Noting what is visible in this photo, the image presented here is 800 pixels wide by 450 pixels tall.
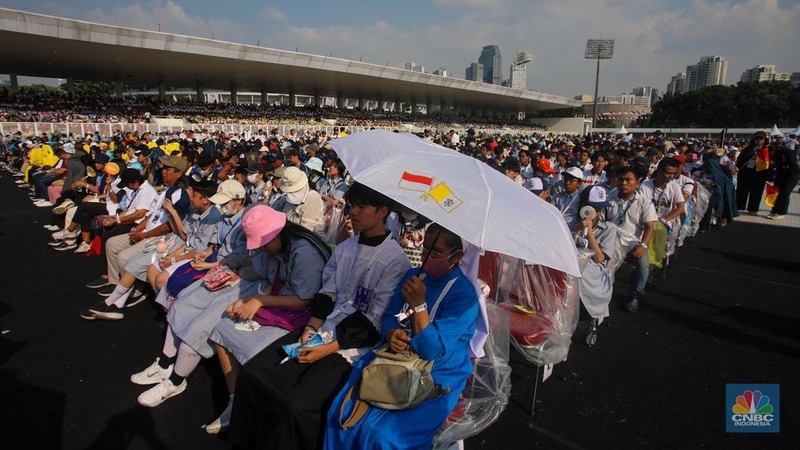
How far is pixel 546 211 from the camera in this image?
83.5 inches

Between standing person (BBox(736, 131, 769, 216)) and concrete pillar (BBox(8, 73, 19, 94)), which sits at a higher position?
concrete pillar (BBox(8, 73, 19, 94))

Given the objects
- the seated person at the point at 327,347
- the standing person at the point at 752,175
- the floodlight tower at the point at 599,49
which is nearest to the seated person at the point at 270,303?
the seated person at the point at 327,347

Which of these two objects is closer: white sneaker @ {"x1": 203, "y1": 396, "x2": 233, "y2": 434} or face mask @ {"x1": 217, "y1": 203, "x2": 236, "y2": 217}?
white sneaker @ {"x1": 203, "y1": 396, "x2": 233, "y2": 434}

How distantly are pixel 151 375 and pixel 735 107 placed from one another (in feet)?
222

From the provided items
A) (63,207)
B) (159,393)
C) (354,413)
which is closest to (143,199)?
(63,207)

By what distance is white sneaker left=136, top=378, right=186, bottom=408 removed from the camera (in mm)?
3070

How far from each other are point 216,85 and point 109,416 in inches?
1831

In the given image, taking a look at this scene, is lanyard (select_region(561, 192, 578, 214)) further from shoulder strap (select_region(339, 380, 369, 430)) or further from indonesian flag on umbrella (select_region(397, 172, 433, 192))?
shoulder strap (select_region(339, 380, 369, 430))

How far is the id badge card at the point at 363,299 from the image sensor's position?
263 centimetres

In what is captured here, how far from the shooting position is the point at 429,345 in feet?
6.75

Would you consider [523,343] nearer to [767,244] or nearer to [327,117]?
[767,244]

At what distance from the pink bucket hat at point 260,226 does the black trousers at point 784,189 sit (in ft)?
38.0

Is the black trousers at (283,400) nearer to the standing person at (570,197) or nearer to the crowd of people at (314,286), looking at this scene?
the crowd of people at (314,286)

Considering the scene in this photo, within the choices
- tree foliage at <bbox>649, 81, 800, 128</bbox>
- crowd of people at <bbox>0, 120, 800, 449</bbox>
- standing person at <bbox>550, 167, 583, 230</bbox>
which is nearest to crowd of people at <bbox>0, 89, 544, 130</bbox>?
crowd of people at <bbox>0, 120, 800, 449</bbox>
